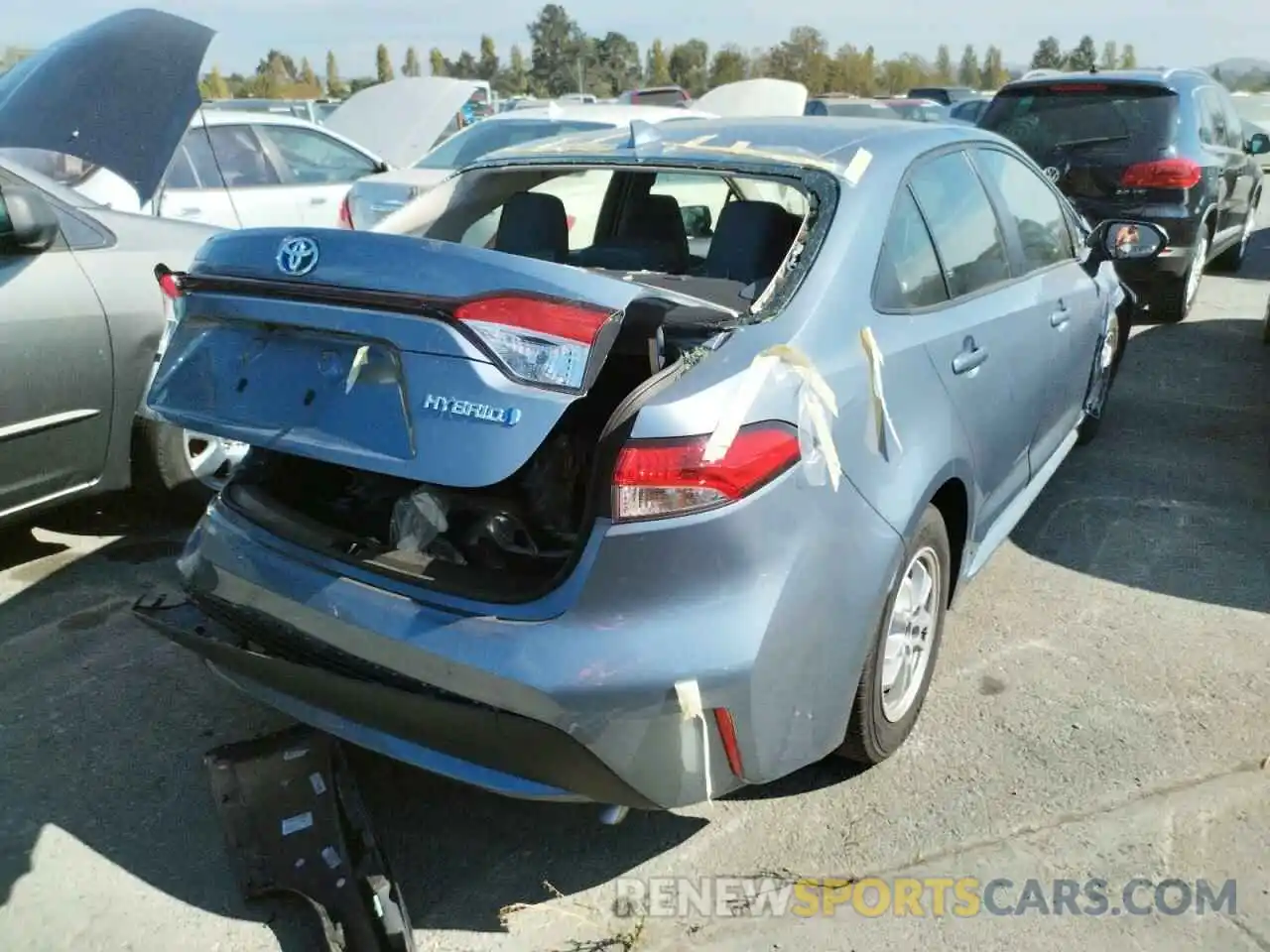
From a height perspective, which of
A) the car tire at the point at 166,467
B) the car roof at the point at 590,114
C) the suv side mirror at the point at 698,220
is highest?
the car roof at the point at 590,114

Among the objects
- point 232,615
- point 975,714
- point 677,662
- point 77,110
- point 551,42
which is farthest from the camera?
point 551,42

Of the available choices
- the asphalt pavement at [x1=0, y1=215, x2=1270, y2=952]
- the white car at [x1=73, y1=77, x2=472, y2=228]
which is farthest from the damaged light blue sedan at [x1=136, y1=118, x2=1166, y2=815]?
the white car at [x1=73, y1=77, x2=472, y2=228]

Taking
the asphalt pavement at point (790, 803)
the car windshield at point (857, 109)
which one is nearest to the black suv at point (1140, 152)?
the asphalt pavement at point (790, 803)

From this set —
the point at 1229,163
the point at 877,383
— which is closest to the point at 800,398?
the point at 877,383

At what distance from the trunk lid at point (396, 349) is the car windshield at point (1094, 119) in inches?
249

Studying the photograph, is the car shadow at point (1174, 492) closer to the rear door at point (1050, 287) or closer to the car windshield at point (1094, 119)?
the rear door at point (1050, 287)

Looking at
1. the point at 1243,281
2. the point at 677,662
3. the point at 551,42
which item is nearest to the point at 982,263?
the point at 677,662

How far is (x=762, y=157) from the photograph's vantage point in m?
2.87

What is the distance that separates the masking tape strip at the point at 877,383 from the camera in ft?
8.07

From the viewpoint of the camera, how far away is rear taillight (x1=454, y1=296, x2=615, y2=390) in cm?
207

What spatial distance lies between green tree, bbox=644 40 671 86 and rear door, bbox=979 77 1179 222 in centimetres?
5345

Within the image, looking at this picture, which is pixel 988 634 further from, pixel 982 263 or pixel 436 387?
pixel 436 387

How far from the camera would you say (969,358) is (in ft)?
9.70

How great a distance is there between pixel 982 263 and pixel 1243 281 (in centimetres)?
→ 788
